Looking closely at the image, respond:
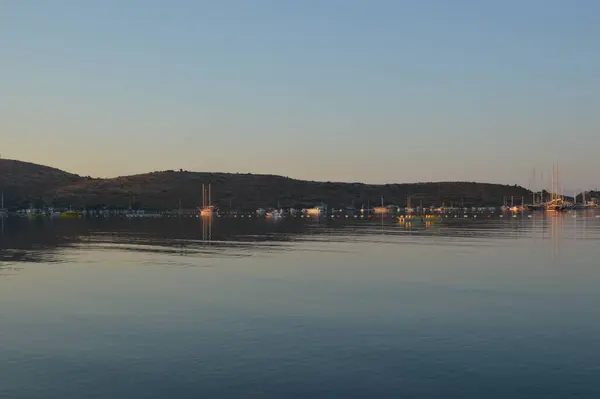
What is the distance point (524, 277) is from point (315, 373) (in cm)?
3010

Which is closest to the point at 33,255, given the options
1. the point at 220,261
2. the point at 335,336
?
the point at 220,261

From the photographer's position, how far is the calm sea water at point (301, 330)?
68.7 feet

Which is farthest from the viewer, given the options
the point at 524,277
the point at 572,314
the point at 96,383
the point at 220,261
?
the point at 220,261

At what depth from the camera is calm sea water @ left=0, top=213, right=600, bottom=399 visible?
68.7 ft

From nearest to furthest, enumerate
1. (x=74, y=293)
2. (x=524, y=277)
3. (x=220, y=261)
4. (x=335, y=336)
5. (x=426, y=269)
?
(x=335, y=336)
(x=74, y=293)
(x=524, y=277)
(x=426, y=269)
(x=220, y=261)

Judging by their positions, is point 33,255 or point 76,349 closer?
point 76,349

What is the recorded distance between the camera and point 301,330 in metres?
29.1

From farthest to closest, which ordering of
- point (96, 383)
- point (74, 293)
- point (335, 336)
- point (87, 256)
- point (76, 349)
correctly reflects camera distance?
A: point (87, 256)
point (74, 293)
point (335, 336)
point (76, 349)
point (96, 383)

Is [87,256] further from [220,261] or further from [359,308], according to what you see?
[359,308]

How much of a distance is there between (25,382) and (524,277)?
36443 millimetres

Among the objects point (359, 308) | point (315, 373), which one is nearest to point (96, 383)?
point (315, 373)

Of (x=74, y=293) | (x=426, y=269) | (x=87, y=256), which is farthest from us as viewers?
(x=87, y=256)

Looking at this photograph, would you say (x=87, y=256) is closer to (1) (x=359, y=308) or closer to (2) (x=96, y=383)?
(1) (x=359, y=308)

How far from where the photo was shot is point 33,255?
2689 inches
